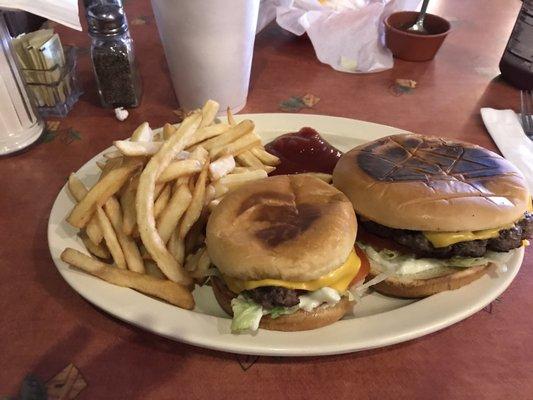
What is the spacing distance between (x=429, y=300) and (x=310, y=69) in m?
1.83

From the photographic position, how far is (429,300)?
142 centimetres

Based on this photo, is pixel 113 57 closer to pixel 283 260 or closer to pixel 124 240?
pixel 124 240

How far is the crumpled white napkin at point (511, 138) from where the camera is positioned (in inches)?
80.6

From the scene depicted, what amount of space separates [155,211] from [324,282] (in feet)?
2.02

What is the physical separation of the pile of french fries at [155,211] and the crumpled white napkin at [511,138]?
1231 mm

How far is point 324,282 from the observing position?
4.34 ft

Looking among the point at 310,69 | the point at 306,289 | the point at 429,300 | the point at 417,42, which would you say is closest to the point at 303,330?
the point at 306,289

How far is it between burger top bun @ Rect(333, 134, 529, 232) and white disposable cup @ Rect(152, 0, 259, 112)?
0.85 m

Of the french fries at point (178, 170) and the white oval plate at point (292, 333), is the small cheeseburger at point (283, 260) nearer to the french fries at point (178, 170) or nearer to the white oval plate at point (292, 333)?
the white oval plate at point (292, 333)

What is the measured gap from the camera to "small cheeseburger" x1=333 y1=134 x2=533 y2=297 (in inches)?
55.5

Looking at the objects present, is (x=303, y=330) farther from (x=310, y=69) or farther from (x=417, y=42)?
(x=417, y=42)

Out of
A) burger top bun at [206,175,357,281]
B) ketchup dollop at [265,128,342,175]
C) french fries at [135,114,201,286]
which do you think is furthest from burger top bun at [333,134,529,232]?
french fries at [135,114,201,286]

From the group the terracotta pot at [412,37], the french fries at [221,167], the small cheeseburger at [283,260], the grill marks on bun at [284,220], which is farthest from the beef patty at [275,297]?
the terracotta pot at [412,37]

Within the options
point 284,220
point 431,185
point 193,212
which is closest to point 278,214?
point 284,220
